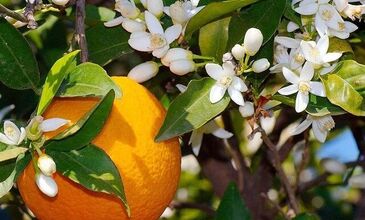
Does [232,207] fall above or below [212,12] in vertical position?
below

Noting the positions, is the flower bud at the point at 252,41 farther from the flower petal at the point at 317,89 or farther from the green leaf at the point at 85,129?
the green leaf at the point at 85,129

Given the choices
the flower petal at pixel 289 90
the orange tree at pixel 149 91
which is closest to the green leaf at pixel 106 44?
the orange tree at pixel 149 91

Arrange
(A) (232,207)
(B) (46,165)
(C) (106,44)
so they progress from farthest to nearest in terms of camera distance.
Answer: (A) (232,207) < (C) (106,44) < (B) (46,165)

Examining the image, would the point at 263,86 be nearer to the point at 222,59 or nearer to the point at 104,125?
the point at 222,59

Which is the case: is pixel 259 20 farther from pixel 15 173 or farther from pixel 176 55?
pixel 15 173

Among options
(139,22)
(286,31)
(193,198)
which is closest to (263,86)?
(286,31)

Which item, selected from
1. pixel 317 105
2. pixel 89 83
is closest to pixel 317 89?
pixel 317 105

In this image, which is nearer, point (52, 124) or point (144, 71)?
point (52, 124)
